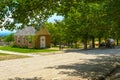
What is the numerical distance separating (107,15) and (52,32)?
Result: 48465 mm

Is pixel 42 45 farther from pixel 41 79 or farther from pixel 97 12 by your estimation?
pixel 41 79

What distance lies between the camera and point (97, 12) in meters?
23.7

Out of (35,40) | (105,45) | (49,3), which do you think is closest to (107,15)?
(49,3)

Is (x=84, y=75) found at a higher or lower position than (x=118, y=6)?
lower

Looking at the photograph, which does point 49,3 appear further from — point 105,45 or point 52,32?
point 52,32

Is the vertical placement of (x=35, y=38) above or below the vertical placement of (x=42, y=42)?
above

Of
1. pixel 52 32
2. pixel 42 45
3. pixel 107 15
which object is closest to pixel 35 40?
pixel 42 45

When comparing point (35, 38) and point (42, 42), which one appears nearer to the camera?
point (35, 38)

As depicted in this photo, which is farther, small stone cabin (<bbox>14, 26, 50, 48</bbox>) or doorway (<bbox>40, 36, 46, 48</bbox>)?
doorway (<bbox>40, 36, 46, 48</bbox>)

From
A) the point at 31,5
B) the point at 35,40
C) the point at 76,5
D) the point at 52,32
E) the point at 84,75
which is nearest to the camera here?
the point at 31,5

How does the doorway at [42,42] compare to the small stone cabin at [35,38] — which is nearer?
the small stone cabin at [35,38]

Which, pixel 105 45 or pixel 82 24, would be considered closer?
pixel 82 24

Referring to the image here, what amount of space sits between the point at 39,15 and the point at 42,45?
138 ft

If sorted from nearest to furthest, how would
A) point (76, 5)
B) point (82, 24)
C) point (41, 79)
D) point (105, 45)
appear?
point (76, 5) < point (41, 79) < point (82, 24) < point (105, 45)
